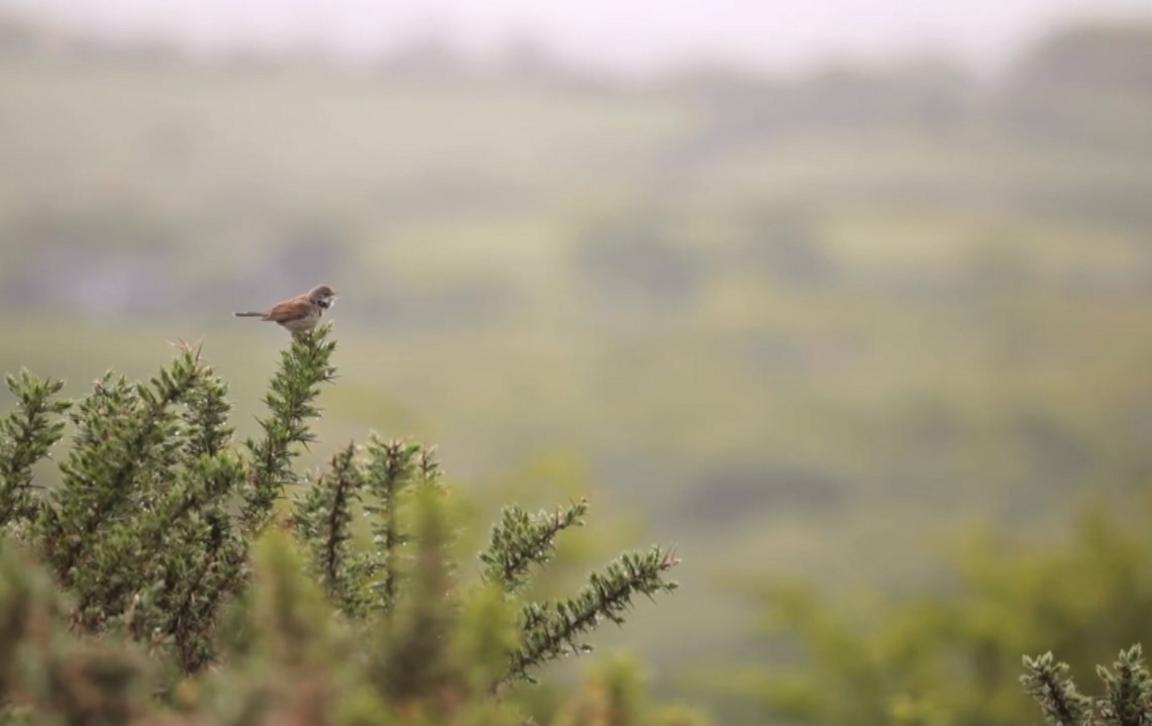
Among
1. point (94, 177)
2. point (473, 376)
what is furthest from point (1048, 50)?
point (94, 177)

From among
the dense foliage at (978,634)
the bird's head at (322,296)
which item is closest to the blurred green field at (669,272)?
the dense foliage at (978,634)

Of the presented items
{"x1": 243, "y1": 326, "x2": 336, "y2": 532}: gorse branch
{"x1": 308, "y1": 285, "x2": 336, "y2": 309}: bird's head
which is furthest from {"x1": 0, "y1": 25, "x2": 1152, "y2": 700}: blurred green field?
{"x1": 243, "y1": 326, "x2": 336, "y2": 532}: gorse branch

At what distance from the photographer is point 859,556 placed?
242ft

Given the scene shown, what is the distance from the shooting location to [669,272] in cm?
12594

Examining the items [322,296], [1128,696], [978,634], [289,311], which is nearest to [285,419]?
[1128,696]

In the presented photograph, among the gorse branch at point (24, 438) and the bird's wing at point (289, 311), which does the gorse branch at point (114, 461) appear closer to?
the gorse branch at point (24, 438)

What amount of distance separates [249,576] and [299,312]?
260 cm

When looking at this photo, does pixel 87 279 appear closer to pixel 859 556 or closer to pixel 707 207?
pixel 707 207

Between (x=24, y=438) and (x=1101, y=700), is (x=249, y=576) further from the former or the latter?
(x=1101, y=700)

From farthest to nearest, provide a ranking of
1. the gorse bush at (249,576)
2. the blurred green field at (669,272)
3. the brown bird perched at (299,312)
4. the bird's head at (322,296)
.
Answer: the blurred green field at (669,272) → the bird's head at (322,296) → the brown bird perched at (299,312) → the gorse bush at (249,576)

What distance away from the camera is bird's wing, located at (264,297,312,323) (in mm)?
4520

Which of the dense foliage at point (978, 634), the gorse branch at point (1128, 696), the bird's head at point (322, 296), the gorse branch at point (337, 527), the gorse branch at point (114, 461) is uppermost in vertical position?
the dense foliage at point (978, 634)

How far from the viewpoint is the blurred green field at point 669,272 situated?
286ft

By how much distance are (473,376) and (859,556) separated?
1591 inches
